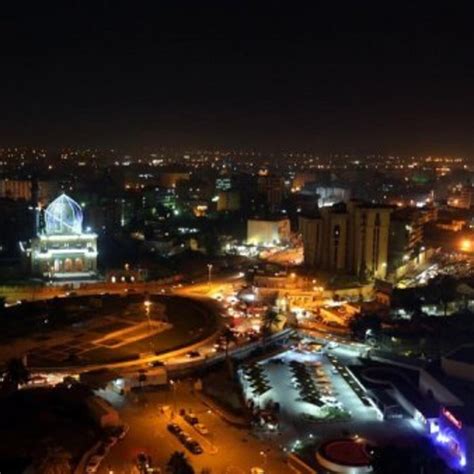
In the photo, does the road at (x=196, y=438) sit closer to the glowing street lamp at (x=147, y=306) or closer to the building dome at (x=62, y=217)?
the glowing street lamp at (x=147, y=306)

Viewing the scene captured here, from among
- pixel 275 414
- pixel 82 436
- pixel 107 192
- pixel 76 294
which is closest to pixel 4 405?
pixel 82 436

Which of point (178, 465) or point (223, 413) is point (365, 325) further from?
point (178, 465)

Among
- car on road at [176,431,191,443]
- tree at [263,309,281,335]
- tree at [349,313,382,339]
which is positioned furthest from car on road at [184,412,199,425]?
tree at [349,313,382,339]

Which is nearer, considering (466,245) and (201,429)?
(201,429)

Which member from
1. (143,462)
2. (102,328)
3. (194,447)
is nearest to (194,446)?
(194,447)

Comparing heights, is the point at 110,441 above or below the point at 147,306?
below

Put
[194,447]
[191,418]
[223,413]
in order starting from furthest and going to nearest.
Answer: [223,413], [191,418], [194,447]

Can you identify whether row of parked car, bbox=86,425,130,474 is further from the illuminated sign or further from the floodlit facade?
the floodlit facade
